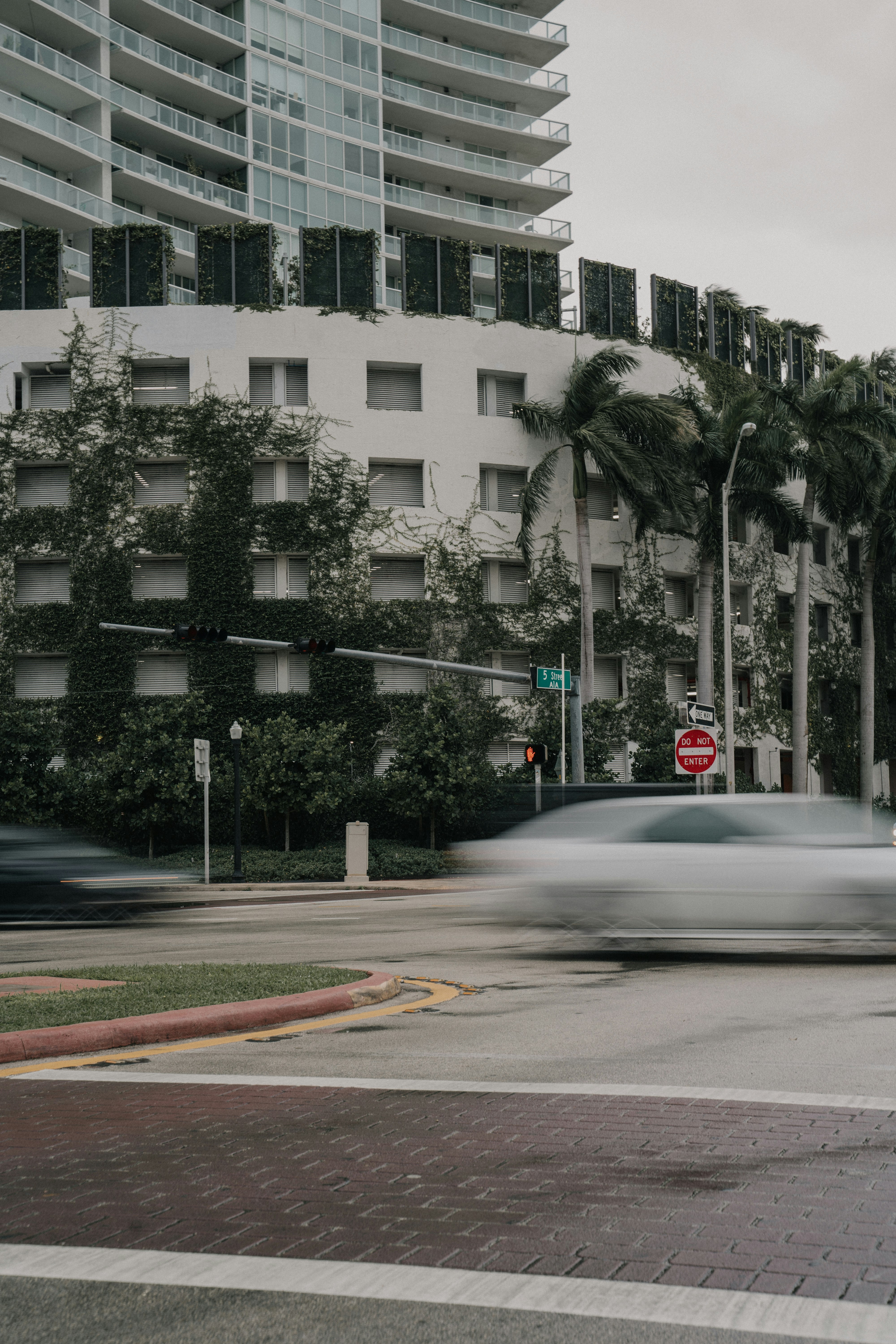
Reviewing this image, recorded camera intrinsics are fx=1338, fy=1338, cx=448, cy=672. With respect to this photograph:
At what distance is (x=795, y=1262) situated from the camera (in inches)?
158

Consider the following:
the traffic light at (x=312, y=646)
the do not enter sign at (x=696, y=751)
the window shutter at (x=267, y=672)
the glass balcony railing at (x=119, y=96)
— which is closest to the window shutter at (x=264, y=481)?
the window shutter at (x=267, y=672)

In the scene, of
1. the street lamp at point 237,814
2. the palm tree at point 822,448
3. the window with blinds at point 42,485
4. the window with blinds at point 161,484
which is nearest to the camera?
the street lamp at point 237,814

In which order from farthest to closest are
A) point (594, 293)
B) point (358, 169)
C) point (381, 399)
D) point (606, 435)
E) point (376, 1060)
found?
point (358, 169), point (594, 293), point (381, 399), point (606, 435), point (376, 1060)

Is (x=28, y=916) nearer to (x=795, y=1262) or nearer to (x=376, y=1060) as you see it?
(x=376, y=1060)

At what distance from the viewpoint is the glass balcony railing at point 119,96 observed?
175 feet

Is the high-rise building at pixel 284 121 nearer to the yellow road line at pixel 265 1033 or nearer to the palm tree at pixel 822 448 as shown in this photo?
the palm tree at pixel 822 448

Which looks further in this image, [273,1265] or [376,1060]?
[376,1060]

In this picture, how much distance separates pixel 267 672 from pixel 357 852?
44.4 feet

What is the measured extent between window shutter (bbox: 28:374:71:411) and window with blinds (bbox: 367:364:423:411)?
10505 mm

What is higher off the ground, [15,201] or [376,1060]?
[15,201]

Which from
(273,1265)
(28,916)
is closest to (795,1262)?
(273,1265)

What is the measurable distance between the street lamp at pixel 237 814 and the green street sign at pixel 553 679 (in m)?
7.67

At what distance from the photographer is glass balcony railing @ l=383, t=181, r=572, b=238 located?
64.1 m

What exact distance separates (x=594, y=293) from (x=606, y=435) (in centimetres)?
1011
